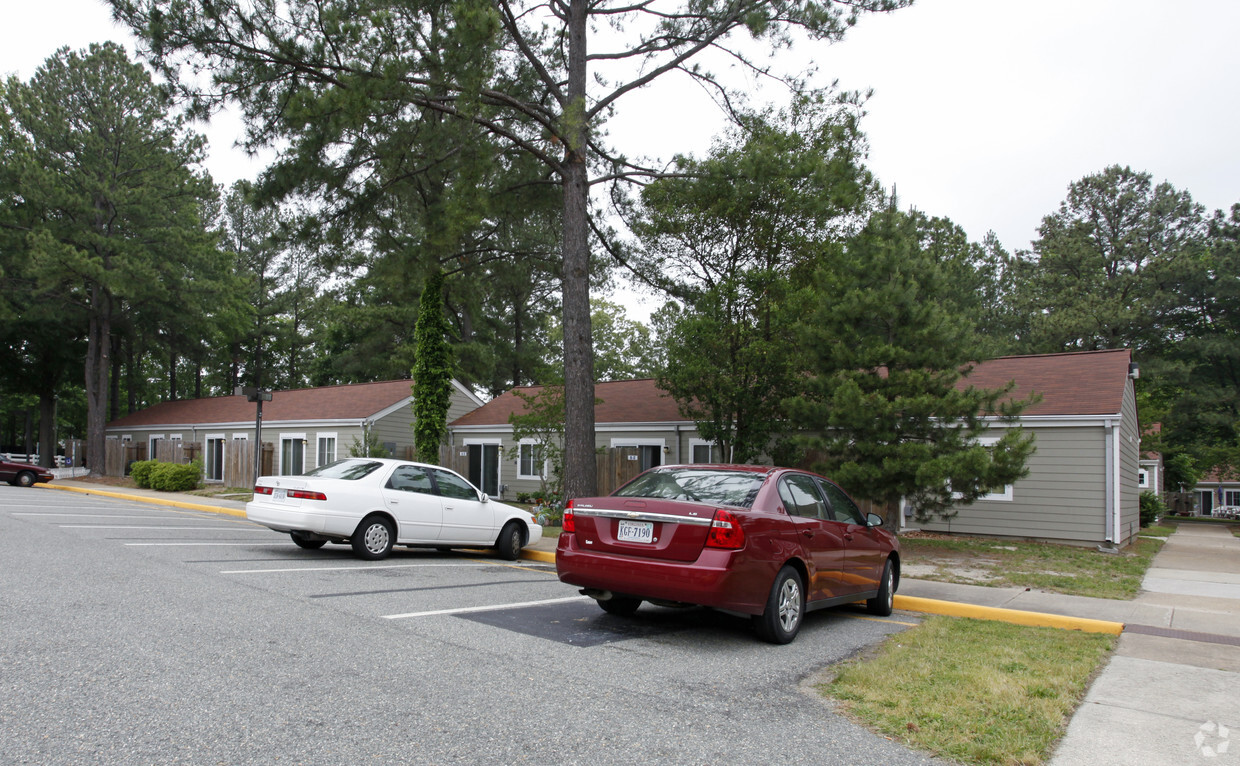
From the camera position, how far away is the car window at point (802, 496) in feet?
23.4

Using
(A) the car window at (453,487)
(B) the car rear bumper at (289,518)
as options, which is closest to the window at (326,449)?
(A) the car window at (453,487)

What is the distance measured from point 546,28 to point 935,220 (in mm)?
27920

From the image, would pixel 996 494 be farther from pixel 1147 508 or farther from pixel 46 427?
pixel 46 427

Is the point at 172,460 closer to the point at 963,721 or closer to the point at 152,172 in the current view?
the point at 152,172

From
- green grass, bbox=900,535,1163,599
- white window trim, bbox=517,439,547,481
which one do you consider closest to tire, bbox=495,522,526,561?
green grass, bbox=900,535,1163,599

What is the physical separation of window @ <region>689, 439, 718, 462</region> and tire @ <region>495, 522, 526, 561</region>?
29.2ft

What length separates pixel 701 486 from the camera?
23.2 ft

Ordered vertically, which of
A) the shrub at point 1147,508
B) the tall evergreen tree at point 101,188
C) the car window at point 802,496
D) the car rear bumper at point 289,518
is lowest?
the shrub at point 1147,508

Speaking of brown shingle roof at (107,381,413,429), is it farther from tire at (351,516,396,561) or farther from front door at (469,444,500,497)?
tire at (351,516,396,561)

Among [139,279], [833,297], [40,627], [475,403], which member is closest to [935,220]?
[475,403]

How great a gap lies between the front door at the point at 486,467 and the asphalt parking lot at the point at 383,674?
57.9ft

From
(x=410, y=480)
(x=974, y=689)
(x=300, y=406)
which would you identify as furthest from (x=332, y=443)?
(x=974, y=689)

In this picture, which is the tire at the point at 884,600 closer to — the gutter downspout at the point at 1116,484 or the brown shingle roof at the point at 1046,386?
the brown shingle roof at the point at 1046,386

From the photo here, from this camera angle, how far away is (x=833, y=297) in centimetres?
1497
